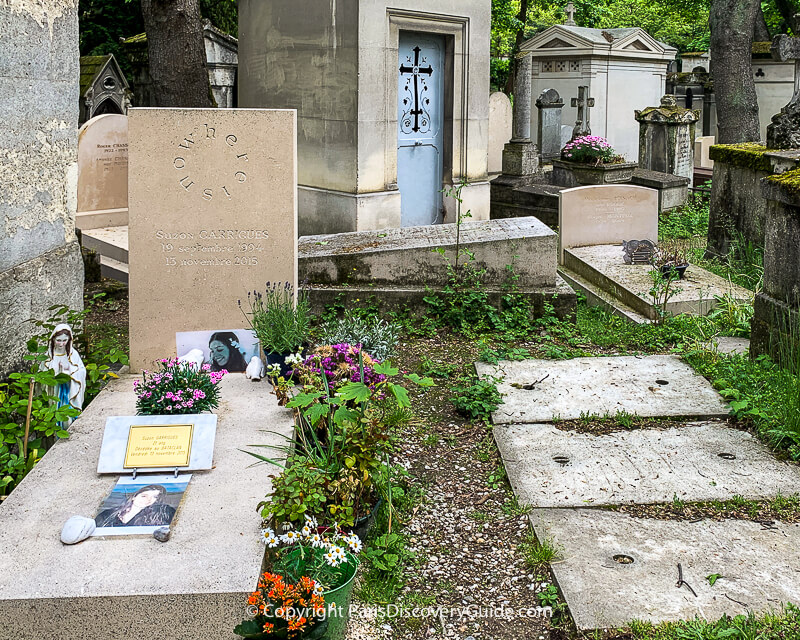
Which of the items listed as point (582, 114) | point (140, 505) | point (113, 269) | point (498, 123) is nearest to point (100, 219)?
point (113, 269)

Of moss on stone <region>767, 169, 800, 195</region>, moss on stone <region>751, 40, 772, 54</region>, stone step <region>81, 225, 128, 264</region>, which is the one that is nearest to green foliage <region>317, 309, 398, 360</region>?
moss on stone <region>767, 169, 800, 195</region>

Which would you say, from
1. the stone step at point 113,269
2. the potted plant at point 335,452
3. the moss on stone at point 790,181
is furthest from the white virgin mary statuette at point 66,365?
the moss on stone at point 790,181

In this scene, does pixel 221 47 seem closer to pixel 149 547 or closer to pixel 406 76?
pixel 406 76

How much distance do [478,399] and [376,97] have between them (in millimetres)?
4460

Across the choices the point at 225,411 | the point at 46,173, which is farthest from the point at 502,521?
the point at 46,173

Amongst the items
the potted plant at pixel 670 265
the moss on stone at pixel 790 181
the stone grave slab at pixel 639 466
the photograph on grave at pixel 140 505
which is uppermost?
the moss on stone at pixel 790 181

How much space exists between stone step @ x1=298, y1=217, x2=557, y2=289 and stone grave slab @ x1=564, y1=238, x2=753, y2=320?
759mm

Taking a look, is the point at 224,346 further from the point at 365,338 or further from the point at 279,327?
the point at 365,338

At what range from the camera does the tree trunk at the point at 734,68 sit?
557 inches

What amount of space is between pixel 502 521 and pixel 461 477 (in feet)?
1.77

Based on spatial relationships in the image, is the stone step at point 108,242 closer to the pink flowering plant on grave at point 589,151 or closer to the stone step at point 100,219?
the stone step at point 100,219

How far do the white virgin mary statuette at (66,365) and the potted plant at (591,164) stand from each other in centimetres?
1059

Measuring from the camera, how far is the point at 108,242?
27.0 feet

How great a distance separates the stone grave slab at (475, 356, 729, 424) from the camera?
16.8 ft
